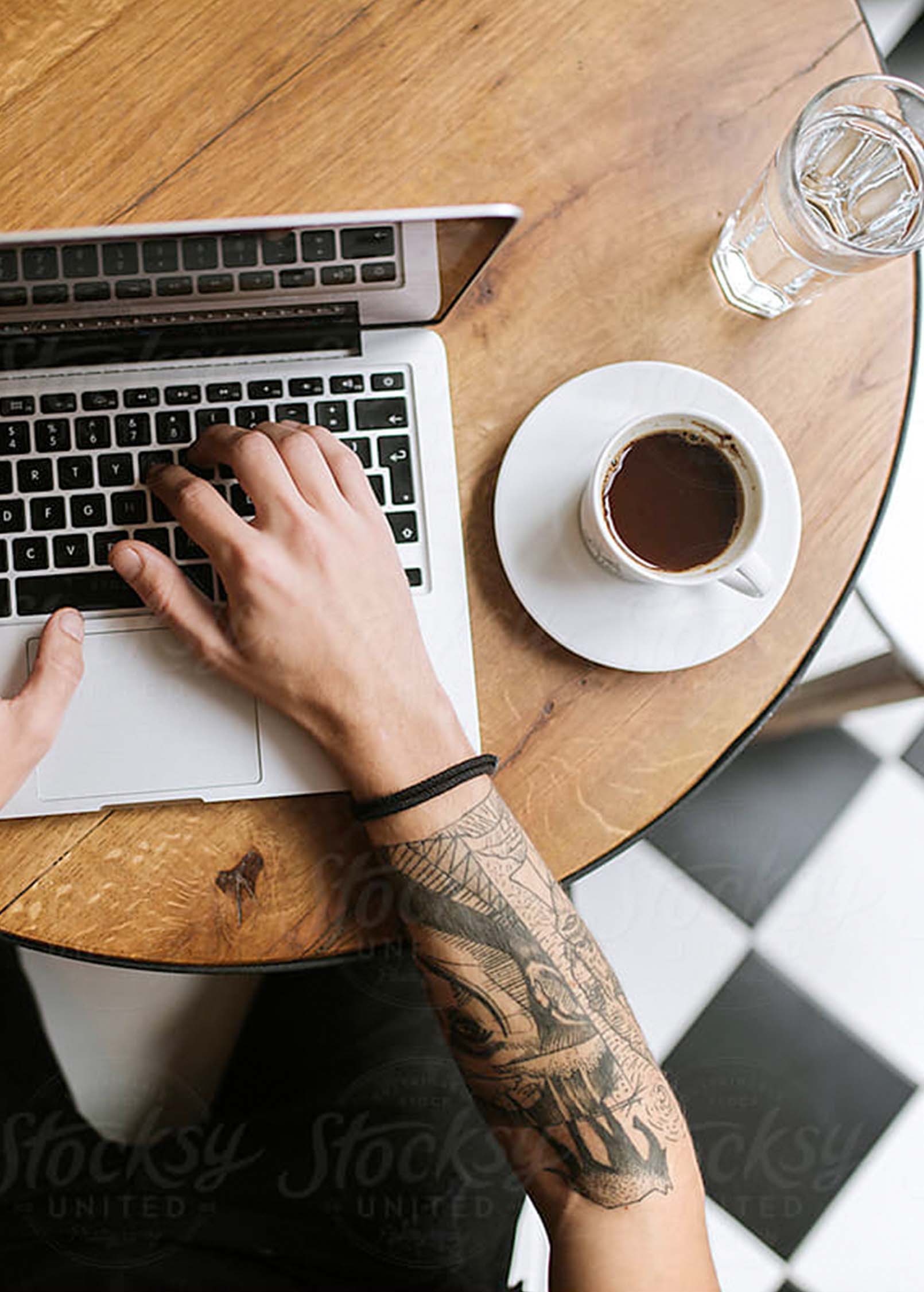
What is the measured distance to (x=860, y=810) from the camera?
129 cm

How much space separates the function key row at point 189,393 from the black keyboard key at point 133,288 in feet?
0.29

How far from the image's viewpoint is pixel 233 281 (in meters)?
0.58

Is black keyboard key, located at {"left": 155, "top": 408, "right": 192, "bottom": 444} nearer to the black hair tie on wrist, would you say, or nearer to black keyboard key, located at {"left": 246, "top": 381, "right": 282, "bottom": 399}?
black keyboard key, located at {"left": 246, "top": 381, "right": 282, "bottom": 399}

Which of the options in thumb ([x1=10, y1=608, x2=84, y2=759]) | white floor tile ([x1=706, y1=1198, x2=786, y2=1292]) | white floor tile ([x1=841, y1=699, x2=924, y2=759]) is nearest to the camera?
thumb ([x1=10, y1=608, x2=84, y2=759])

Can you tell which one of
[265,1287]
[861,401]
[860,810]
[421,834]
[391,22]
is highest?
[391,22]

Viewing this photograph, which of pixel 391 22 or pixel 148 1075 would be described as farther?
pixel 148 1075

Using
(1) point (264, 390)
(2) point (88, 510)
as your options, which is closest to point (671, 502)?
(1) point (264, 390)

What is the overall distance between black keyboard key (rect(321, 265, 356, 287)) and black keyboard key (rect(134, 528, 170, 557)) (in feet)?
0.62

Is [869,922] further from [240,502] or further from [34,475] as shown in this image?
[34,475]

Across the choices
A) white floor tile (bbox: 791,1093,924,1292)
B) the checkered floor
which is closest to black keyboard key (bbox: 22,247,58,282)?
the checkered floor

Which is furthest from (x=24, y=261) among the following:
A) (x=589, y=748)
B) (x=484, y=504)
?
(x=589, y=748)

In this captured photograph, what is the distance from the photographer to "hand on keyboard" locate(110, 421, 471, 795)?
0.63 metres

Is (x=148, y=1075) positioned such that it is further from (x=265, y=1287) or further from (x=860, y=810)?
(x=860, y=810)

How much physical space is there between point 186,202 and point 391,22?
0.19 metres
